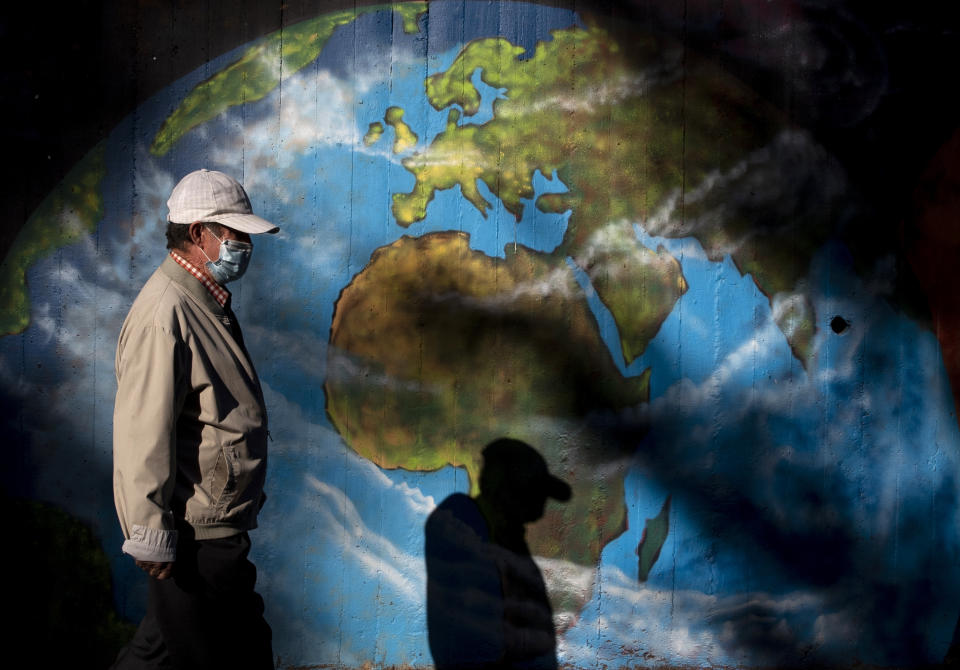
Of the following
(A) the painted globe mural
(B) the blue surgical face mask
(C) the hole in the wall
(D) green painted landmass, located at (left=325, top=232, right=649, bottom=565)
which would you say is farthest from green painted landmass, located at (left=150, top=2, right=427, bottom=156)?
(C) the hole in the wall

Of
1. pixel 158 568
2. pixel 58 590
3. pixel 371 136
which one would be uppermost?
pixel 371 136

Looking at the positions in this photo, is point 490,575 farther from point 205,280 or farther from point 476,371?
point 205,280

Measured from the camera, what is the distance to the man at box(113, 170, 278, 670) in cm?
221

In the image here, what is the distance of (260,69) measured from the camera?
3.61 metres

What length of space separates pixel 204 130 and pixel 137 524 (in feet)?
6.42

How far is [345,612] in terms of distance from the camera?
3.66 meters

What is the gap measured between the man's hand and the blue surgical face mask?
81cm

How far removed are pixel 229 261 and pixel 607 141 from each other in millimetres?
1827

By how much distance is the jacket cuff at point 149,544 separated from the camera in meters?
2.17

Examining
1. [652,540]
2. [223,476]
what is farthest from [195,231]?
[652,540]

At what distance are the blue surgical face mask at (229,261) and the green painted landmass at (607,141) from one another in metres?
1.16

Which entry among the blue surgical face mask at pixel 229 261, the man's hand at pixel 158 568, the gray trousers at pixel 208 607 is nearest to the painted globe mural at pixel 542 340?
the blue surgical face mask at pixel 229 261

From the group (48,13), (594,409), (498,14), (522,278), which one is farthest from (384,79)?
(594,409)

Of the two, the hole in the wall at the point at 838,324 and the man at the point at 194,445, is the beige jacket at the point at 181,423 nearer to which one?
the man at the point at 194,445
